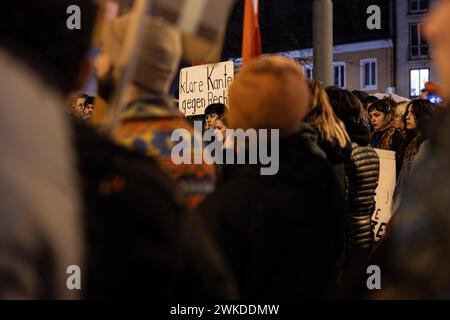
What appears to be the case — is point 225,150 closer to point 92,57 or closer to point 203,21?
point 203,21

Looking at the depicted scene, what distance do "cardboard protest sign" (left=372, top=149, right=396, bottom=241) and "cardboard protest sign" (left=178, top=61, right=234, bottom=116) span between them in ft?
6.31

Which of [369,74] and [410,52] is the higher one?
[410,52]

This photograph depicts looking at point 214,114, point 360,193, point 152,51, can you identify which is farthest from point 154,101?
point 214,114

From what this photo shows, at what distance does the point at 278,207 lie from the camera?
2359 millimetres

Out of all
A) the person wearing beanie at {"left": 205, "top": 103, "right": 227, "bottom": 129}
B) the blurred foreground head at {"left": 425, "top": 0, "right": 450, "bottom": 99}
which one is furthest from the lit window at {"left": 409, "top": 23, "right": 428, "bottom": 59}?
the blurred foreground head at {"left": 425, "top": 0, "right": 450, "bottom": 99}

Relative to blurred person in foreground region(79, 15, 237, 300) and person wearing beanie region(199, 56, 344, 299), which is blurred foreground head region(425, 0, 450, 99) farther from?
person wearing beanie region(199, 56, 344, 299)

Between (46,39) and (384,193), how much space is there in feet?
16.6

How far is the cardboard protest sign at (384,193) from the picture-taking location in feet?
19.1

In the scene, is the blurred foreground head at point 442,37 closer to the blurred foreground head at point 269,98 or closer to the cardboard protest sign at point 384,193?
the blurred foreground head at point 269,98

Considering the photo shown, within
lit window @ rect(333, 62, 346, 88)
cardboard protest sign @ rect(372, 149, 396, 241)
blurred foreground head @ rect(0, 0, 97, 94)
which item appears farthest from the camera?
lit window @ rect(333, 62, 346, 88)

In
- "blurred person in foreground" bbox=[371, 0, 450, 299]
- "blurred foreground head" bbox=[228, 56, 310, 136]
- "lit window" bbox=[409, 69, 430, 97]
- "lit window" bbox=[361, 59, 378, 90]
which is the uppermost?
"lit window" bbox=[361, 59, 378, 90]

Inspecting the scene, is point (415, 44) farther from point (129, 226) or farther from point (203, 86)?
point (129, 226)

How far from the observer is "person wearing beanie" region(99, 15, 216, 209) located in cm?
151
